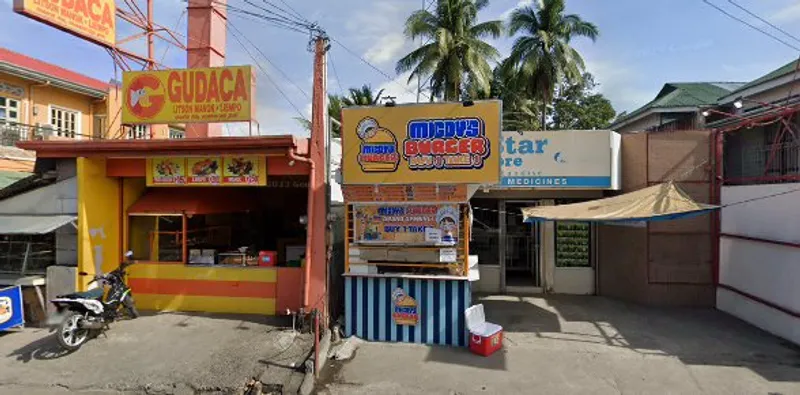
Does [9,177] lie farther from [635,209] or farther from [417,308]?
[635,209]

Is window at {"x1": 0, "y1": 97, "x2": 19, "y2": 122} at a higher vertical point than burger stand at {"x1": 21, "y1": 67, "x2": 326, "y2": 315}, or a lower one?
higher

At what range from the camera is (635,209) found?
7.88 m

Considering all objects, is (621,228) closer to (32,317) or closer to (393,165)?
(393,165)

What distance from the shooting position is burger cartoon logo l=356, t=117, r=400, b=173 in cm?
729

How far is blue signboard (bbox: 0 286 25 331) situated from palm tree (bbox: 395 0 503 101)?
61.7 feet

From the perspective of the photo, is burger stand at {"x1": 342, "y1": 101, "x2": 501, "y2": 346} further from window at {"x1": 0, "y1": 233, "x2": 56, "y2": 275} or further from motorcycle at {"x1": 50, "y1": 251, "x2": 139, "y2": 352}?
window at {"x1": 0, "y1": 233, "x2": 56, "y2": 275}

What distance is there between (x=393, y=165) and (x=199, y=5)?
8.99m

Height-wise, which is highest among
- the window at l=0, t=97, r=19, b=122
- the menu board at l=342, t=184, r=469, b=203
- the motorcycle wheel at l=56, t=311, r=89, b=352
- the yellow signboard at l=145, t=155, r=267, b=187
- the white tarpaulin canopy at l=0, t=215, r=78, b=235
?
the window at l=0, t=97, r=19, b=122

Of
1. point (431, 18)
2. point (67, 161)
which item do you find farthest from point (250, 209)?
point (431, 18)

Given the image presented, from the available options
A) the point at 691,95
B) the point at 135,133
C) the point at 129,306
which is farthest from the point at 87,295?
the point at 691,95

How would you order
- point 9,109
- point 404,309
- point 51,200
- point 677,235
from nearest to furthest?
1. point 404,309
2. point 51,200
3. point 677,235
4. point 9,109

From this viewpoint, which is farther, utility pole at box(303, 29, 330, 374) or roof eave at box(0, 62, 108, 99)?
roof eave at box(0, 62, 108, 99)

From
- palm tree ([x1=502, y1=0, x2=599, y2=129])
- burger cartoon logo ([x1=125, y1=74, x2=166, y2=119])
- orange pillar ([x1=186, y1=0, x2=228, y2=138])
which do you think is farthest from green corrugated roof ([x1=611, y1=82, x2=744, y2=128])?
burger cartoon logo ([x1=125, y1=74, x2=166, y2=119])

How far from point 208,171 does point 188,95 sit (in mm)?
1709
